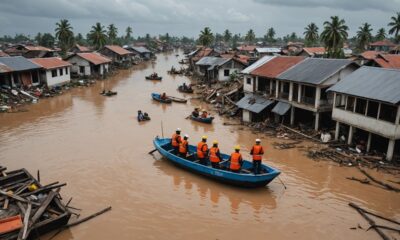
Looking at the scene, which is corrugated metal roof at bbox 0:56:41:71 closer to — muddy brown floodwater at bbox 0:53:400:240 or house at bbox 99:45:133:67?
muddy brown floodwater at bbox 0:53:400:240

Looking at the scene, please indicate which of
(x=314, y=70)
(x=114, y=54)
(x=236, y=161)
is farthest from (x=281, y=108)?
(x=114, y=54)

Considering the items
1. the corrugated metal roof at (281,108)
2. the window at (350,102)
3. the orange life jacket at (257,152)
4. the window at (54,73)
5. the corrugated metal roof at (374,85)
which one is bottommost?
the orange life jacket at (257,152)

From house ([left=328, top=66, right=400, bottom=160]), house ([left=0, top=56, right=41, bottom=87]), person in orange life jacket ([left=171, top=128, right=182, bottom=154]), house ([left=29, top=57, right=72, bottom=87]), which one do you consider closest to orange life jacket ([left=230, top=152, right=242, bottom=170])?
person in orange life jacket ([left=171, top=128, right=182, bottom=154])

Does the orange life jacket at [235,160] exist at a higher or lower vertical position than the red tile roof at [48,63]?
lower

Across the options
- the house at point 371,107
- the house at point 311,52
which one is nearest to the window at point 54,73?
the house at point 371,107

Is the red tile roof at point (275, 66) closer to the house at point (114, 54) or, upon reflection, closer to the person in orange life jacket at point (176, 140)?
the person in orange life jacket at point (176, 140)

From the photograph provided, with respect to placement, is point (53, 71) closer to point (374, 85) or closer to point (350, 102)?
point (350, 102)

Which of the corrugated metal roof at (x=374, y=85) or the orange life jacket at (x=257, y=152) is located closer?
the orange life jacket at (x=257, y=152)
